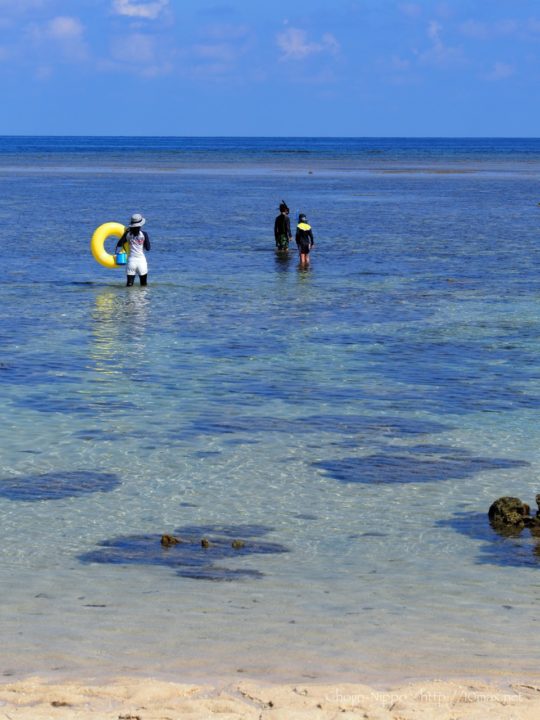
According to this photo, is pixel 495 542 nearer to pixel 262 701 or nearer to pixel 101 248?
pixel 262 701

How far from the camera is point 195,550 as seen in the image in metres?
9.98

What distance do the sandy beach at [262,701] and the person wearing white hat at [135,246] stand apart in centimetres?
1851

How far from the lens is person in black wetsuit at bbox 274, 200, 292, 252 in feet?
105

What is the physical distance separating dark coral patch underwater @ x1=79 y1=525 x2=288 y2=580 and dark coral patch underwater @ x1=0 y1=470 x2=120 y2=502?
4.63 feet

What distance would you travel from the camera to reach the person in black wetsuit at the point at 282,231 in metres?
32.0

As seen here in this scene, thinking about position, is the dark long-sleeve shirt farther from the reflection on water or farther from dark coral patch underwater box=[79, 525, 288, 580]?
dark coral patch underwater box=[79, 525, 288, 580]

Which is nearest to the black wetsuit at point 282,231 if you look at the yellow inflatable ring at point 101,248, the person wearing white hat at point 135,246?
the yellow inflatable ring at point 101,248

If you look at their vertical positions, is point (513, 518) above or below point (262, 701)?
above

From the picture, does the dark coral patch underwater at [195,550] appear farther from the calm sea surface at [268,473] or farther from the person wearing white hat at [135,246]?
the person wearing white hat at [135,246]

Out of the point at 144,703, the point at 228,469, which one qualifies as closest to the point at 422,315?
the point at 228,469

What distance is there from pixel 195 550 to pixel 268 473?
2384 mm

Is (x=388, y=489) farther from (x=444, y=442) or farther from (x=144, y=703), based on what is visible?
(x=144, y=703)

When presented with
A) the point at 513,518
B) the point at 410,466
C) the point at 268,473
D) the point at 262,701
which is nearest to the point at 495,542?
the point at 513,518

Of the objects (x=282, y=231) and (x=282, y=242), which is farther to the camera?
(x=282, y=242)
